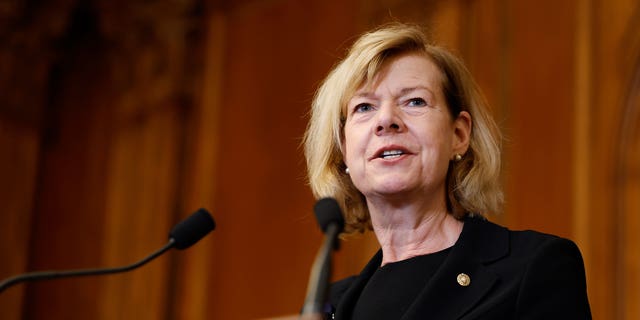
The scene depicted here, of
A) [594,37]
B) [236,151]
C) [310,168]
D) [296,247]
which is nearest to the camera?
[310,168]

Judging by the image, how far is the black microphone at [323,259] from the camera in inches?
63.7

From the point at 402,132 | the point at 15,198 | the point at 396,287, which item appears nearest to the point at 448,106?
the point at 402,132

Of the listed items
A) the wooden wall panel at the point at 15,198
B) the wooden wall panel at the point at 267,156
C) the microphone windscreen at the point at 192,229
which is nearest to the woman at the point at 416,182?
the microphone windscreen at the point at 192,229

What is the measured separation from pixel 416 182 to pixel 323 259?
69cm

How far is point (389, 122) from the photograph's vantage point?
2.32 m

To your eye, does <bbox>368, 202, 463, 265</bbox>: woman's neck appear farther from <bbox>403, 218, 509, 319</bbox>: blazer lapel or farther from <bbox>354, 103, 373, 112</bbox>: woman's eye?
<bbox>354, 103, 373, 112</bbox>: woman's eye

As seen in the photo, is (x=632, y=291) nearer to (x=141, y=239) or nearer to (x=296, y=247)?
(x=296, y=247)

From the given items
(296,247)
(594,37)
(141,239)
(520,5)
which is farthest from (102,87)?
(594,37)

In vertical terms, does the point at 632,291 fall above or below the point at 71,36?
below

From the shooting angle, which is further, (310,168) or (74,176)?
(74,176)

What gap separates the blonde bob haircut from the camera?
2461 mm

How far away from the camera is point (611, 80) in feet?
11.5

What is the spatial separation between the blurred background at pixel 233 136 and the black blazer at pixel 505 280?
1.32m

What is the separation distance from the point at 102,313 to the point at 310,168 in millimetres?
3127
